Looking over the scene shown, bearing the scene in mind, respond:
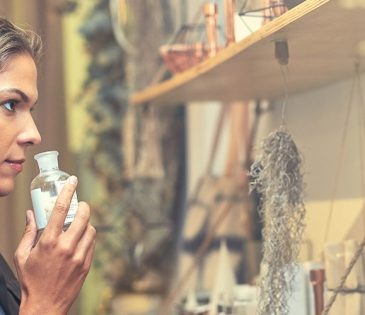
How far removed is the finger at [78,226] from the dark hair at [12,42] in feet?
0.66

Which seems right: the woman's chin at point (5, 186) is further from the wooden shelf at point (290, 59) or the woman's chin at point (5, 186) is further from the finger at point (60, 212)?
the wooden shelf at point (290, 59)

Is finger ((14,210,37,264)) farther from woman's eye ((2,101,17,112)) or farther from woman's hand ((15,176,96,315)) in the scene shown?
woman's eye ((2,101,17,112))

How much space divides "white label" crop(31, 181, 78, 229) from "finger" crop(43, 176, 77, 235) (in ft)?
0.08

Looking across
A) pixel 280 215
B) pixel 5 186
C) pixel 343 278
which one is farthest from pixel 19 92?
pixel 343 278

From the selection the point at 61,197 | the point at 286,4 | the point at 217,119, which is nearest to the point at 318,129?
the point at 286,4

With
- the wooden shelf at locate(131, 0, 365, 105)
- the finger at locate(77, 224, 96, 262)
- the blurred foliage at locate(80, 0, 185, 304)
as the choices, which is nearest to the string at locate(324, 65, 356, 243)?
the wooden shelf at locate(131, 0, 365, 105)

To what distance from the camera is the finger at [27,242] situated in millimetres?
1000

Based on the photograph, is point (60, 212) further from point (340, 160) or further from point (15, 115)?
point (340, 160)

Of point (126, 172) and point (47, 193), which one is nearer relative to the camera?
point (47, 193)

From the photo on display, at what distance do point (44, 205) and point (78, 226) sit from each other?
6cm

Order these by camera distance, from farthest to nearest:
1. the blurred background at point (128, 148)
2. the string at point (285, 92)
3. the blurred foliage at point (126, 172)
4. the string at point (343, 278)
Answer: the blurred foliage at point (126, 172)
the blurred background at point (128, 148)
the string at point (285, 92)
the string at point (343, 278)

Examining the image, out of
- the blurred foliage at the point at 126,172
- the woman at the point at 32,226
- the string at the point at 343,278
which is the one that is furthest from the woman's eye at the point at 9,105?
the blurred foliage at the point at 126,172

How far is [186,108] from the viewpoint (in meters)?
2.51

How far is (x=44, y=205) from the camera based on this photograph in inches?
39.9
